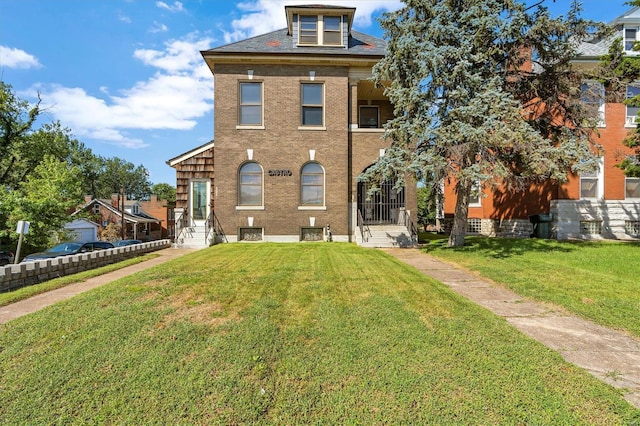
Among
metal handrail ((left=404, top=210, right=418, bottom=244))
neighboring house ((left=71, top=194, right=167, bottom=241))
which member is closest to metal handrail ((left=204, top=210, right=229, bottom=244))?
metal handrail ((left=404, top=210, right=418, bottom=244))

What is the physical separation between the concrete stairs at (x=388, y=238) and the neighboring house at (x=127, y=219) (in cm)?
3259

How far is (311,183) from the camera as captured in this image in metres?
15.8

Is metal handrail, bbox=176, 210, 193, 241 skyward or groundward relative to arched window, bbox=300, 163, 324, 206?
groundward

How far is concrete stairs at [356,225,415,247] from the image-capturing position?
46.6ft

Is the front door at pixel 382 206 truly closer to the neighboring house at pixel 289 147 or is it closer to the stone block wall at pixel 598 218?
the neighboring house at pixel 289 147

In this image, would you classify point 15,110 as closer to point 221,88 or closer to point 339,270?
point 221,88

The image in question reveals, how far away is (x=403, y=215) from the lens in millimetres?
15625

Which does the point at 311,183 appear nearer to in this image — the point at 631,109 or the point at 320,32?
the point at 320,32

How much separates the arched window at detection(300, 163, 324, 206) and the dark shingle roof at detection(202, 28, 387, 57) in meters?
5.22

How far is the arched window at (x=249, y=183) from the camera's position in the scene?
1573cm

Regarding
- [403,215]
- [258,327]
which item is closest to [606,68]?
[403,215]

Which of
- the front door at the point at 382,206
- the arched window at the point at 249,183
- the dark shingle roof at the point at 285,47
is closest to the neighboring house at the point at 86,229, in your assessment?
the arched window at the point at 249,183

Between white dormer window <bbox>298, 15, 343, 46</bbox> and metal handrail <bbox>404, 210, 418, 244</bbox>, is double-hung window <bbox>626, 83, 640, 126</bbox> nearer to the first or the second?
metal handrail <bbox>404, 210, 418, 244</bbox>

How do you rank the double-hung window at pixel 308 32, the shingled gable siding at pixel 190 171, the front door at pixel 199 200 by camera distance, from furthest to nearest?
the front door at pixel 199 200 < the double-hung window at pixel 308 32 < the shingled gable siding at pixel 190 171
